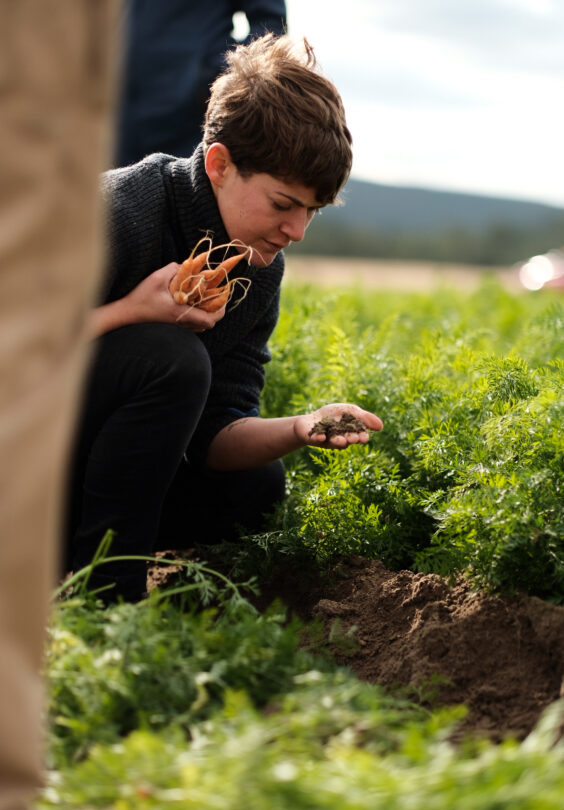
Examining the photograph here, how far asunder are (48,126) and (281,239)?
1387 mm

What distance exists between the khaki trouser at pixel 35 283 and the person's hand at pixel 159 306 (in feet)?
3.86

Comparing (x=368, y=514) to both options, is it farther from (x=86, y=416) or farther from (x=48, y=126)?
(x=48, y=126)

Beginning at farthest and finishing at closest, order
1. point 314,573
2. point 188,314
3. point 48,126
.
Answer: point 314,573
point 188,314
point 48,126

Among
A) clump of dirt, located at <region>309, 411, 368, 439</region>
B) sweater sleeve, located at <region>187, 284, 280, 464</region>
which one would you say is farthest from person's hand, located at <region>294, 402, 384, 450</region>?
sweater sleeve, located at <region>187, 284, 280, 464</region>

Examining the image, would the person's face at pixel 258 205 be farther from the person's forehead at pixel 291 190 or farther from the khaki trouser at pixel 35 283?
the khaki trouser at pixel 35 283

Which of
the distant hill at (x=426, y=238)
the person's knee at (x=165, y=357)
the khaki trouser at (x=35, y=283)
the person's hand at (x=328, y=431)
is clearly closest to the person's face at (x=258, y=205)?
the person's knee at (x=165, y=357)

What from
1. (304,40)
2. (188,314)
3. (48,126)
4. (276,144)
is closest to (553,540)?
(188,314)

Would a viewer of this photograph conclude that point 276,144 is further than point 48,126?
Yes

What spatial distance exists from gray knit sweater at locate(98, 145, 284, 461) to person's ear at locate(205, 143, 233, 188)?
0.11ft

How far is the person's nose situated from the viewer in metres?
2.54

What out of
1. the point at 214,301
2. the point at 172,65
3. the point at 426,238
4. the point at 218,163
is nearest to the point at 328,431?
the point at 214,301

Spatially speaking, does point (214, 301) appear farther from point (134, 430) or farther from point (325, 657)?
point (325, 657)

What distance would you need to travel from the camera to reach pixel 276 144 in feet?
8.13

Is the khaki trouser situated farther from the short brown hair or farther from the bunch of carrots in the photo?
the short brown hair
